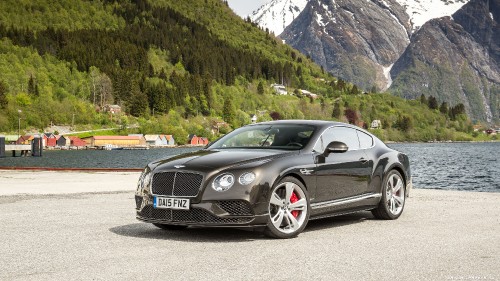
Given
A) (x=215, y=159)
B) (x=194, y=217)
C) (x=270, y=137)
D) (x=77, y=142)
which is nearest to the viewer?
(x=194, y=217)

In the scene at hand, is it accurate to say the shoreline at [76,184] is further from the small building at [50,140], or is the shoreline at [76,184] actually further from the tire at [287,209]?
the small building at [50,140]

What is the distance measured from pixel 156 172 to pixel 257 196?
1.45 m

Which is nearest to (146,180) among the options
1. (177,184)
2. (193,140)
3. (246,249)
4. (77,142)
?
(177,184)

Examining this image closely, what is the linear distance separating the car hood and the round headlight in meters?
0.20

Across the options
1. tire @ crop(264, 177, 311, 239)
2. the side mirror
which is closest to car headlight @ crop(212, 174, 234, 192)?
tire @ crop(264, 177, 311, 239)

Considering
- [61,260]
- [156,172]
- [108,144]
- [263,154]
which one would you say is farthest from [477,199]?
[108,144]

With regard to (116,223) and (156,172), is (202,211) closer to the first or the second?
(156,172)

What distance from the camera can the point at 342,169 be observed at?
9930 millimetres

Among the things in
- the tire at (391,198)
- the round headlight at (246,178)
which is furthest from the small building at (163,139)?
the round headlight at (246,178)

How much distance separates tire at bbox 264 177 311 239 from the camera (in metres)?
8.71

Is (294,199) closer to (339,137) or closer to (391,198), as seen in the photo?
(339,137)

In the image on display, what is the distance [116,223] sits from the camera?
10.4 metres

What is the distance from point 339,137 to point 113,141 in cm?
17298

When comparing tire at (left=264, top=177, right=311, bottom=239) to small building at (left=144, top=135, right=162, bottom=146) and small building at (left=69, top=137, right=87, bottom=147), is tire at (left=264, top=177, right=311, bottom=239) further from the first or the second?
small building at (left=144, top=135, right=162, bottom=146)
